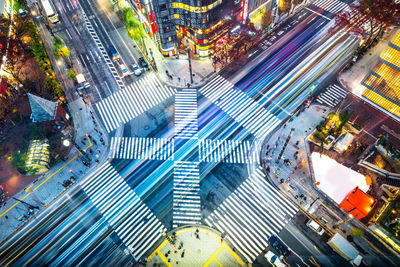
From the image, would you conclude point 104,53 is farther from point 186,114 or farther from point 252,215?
point 252,215

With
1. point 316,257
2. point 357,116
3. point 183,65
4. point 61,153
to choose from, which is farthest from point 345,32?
point 61,153

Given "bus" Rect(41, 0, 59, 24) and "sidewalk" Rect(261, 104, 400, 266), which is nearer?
"sidewalk" Rect(261, 104, 400, 266)

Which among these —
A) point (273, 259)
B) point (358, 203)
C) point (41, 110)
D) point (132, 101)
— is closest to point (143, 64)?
point (132, 101)

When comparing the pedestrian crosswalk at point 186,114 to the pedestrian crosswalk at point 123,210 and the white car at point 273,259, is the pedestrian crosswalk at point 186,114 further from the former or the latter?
the white car at point 273,259

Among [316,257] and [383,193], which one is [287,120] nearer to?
[383,193]

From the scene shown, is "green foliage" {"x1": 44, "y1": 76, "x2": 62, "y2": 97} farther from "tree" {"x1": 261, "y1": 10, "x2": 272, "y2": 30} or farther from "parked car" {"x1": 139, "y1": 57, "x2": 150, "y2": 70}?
"tree" {"x1": 261, "y1": 10, "x2": 272, "y2": 30}

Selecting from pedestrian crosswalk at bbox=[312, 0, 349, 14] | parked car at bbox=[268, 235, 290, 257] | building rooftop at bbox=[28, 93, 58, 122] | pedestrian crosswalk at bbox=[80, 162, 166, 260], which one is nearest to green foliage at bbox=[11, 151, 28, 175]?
building rooftop at bbox=[28, 93, 58, 122]
